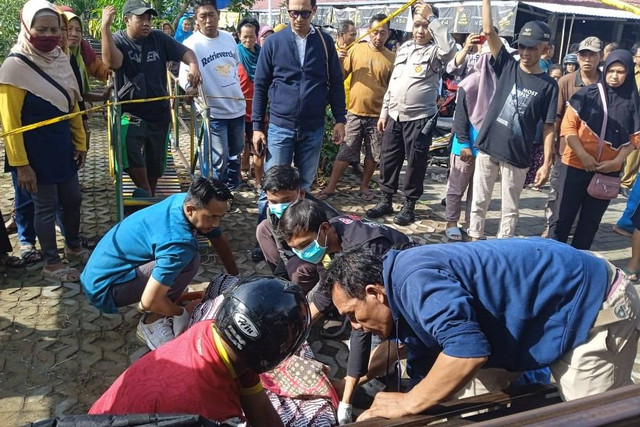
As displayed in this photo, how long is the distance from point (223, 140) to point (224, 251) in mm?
1940

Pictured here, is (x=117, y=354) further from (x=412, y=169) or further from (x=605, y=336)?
(x=412, y=169)

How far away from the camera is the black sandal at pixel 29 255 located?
4.24 m

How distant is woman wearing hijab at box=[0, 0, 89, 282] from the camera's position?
142 inches

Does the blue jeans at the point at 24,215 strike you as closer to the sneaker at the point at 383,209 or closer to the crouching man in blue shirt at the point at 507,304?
the crouching man in blue shirt at the point at 507,304

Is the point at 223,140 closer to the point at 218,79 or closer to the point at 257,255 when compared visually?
the point at 218,79

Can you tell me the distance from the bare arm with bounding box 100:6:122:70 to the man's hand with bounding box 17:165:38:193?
1.16m

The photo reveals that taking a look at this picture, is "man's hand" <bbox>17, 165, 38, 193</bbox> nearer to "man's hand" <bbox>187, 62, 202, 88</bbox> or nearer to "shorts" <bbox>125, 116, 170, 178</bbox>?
"shorts" <bbox>125, 116, 170, 178</bbox>

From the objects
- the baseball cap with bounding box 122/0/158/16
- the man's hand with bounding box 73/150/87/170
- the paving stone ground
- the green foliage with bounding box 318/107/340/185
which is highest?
the baseball cap with bounding box 122/0/158/16

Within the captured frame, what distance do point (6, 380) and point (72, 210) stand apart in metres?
1.54

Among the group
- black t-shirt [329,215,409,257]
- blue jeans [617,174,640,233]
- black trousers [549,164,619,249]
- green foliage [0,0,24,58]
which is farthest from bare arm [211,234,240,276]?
green foliage [0,0,24,58]

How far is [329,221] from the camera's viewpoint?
306cm

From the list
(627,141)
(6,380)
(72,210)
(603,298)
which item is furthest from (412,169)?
(6,380)

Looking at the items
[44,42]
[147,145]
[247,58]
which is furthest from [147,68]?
[247,58]

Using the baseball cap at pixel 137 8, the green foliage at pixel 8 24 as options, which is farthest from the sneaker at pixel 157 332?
the green foliage at pixel 8 24
